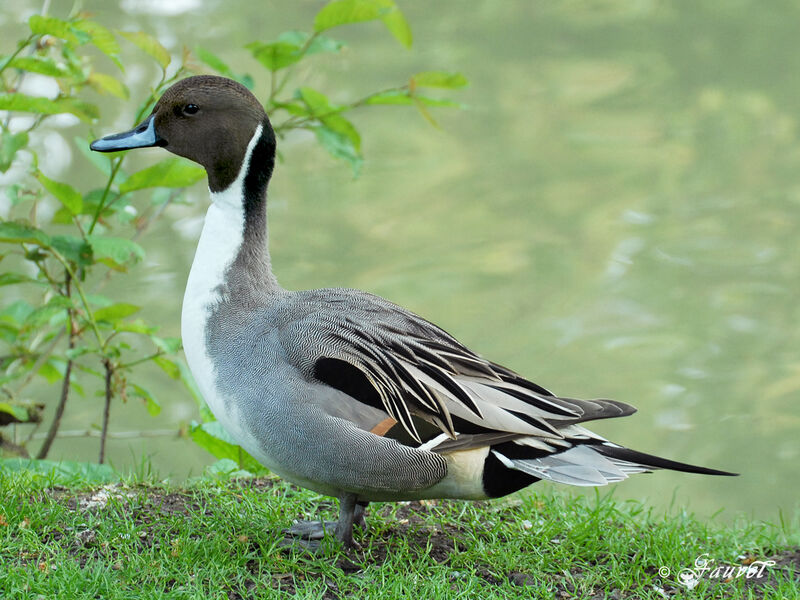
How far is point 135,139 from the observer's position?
3512 mm

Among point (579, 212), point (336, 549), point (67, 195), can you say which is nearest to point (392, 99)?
point (67, 195)

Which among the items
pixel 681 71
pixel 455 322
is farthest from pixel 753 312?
pixel 681 71

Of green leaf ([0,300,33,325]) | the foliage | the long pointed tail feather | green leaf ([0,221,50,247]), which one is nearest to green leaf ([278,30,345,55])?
the foliage

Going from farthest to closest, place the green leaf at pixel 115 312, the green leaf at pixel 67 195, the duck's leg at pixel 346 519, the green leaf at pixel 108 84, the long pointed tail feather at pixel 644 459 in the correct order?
the green leaf at pixel 108 84 → the green leaf at pixel 115 312 → the green leaf at pixel 67 195 → the duck's leg at pixel 346 519 → the long pointed tail feather at pixel 644 459

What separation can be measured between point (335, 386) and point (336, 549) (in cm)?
54

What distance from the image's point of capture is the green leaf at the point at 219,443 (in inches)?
161

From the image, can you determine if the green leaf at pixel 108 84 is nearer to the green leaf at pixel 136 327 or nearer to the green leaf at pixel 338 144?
the green leaf at pixel 338 144

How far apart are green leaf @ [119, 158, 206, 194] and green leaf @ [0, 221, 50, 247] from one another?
37cm

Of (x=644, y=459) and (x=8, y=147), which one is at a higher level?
(x=8, y=147)

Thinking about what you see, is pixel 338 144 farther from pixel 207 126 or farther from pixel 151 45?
pixel 207 126

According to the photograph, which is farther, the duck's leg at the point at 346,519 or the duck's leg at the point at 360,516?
the duck's leg at the point at 360,516

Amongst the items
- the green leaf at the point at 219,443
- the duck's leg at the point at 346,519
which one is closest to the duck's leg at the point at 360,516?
the duck's leg at the point at 346,519

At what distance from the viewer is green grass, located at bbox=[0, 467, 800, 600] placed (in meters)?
3.12

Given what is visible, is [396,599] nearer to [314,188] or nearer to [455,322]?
[455,322]
